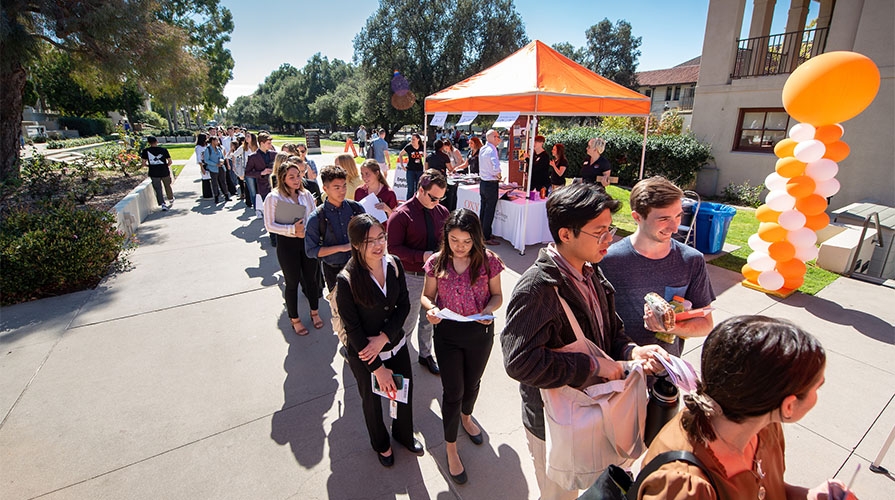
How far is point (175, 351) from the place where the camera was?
408cm

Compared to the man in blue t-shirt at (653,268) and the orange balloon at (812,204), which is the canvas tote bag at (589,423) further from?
the orange balloon at (812,204)

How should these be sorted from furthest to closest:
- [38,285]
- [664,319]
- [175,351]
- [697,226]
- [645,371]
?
[697,226], [38,285], [175,351], [664,319], [645,371]

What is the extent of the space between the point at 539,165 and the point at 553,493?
6.86 m

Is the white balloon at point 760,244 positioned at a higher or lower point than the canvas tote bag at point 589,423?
lower

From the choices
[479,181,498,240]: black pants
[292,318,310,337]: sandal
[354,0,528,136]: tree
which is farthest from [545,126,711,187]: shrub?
[354,0,528,136]: tree

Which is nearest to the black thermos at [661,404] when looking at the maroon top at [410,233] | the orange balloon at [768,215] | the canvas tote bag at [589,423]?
the canvas tote bag at [589,423]

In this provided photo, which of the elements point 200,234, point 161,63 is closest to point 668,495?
point 200,234

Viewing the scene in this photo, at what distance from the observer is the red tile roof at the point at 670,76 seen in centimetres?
3775

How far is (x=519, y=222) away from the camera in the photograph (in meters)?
7.03

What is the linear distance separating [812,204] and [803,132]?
0.90m

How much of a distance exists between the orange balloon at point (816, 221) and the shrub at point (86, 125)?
184 feet

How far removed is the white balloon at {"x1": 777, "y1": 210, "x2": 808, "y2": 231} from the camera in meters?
4.82

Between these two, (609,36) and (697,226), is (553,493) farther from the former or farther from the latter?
(609,36)

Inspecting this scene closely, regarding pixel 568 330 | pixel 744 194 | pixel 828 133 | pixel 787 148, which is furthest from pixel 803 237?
pixel 744 194
